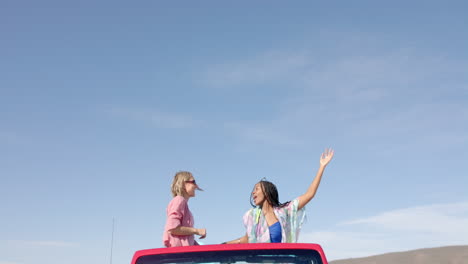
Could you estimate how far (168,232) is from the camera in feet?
22.4

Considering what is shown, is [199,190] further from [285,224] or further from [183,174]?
[285,224]

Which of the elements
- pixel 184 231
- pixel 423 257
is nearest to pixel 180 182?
pixel 184 231

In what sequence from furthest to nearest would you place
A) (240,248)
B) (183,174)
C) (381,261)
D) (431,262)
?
1. (381,261)
2. (431,262)
3. (183,174)
4. (240,248)

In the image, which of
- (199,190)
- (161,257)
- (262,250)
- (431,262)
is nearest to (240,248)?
(262,250)

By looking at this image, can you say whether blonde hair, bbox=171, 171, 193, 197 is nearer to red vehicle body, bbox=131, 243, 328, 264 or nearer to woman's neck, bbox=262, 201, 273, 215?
woman's neck, bbox=262, 201, 273, 215

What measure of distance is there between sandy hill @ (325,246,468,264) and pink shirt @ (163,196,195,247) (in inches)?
3193

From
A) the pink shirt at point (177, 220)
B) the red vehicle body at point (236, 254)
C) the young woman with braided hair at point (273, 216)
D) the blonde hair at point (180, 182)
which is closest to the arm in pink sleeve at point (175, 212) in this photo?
the pink shirt at point (177, 220)

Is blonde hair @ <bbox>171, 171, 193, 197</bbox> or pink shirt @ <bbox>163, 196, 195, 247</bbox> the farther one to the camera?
blonde hair @ <bbox>171, 171, 193, 197</bbox>

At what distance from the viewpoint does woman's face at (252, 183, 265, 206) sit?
6.84 m

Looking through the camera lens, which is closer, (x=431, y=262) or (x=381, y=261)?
(x=431, y=262)

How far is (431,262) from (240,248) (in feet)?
283

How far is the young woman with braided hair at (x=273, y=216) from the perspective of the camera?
6.63 m

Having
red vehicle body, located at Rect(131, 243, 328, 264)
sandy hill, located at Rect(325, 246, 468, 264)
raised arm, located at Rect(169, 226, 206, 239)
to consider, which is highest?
sandy hill, located at Rect(325, 246, 468, 264)

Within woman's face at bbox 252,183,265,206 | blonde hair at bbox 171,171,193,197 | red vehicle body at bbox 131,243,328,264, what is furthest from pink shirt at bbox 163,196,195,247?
red vehicle body at bbox 131,243,328,264
